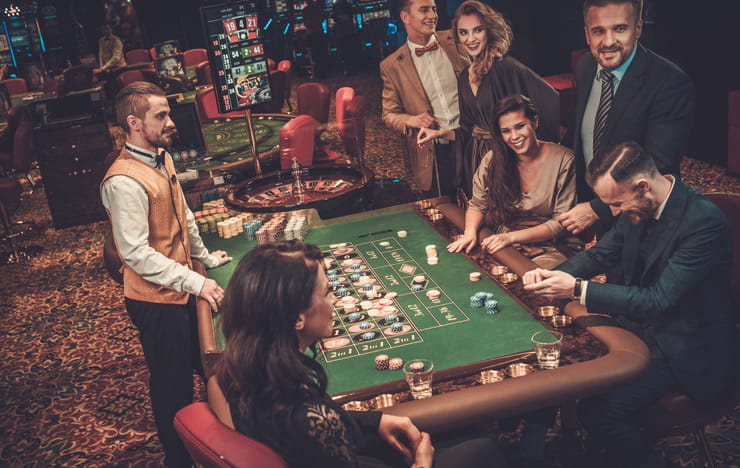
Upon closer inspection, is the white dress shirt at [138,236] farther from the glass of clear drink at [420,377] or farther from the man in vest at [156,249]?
the glass of clear drink at [420,377]

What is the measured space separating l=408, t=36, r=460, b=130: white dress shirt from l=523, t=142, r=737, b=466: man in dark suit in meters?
2.14

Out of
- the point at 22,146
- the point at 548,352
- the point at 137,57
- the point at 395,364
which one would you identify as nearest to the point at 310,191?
the point at 395,364

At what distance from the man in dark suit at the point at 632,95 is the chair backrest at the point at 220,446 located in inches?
80.3

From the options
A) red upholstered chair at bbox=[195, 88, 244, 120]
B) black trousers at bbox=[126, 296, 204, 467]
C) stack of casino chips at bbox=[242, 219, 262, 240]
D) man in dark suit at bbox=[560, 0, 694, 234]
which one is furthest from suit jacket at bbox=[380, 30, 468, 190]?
red upholstered chair at bbox=[195, 88, 244, 120]

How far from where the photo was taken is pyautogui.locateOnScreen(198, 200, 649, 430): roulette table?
6.64 feet

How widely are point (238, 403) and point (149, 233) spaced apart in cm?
140

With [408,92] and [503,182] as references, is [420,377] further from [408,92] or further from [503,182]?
[408,92]

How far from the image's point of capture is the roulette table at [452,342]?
2.02 meters

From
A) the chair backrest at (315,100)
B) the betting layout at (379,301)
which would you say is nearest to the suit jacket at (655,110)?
the betting layout at (379,301)

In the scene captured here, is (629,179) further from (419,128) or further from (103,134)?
(103,134)

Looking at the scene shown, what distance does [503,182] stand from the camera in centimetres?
336

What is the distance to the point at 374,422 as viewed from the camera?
Answer: 6.49ft

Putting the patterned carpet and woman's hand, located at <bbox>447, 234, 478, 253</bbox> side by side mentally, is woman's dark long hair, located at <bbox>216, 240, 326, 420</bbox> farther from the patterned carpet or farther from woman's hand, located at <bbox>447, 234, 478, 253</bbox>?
the patterned carpet

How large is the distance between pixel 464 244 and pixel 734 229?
1110 mm
